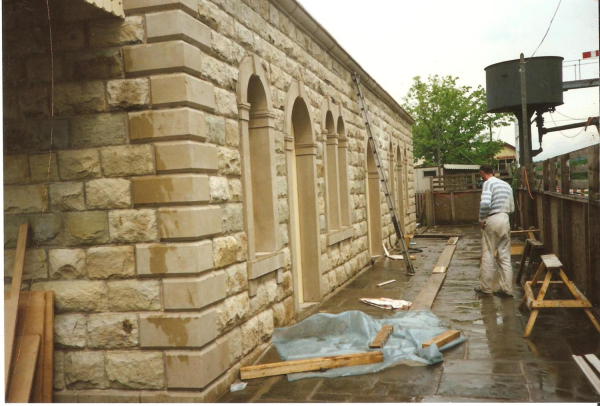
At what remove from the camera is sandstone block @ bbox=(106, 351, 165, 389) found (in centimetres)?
507

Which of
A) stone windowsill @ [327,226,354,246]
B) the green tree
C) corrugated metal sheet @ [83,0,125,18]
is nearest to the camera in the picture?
corrugated metal sheet @ [83,0,125,18]

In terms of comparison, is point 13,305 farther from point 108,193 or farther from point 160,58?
point 160,58

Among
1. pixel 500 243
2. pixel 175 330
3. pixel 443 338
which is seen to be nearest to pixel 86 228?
pixel 175 330

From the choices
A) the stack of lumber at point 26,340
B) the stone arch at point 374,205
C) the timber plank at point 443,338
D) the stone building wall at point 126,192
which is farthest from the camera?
the stone arch at point 374,205

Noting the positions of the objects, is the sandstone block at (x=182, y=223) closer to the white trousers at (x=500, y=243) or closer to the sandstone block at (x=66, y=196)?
the sandstone block at (x=66, y=196)

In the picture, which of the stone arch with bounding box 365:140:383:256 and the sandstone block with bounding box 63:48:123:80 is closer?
the sandstone block with bounding box 63:48:123:80

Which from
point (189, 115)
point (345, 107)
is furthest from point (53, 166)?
point (345, 107)

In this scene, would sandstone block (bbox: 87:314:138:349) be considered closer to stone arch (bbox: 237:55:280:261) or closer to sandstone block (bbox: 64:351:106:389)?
sandstone block (bbox: 64:351:106:389)

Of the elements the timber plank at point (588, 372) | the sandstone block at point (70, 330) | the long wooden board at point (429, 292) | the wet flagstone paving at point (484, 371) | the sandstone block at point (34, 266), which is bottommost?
the wet flagstone paving at point (484, 371)

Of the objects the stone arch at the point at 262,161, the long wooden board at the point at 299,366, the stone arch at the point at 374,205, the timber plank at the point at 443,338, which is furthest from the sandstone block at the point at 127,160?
the stone arch at the point at 374,205

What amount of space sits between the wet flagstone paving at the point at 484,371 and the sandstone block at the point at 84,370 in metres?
1.12

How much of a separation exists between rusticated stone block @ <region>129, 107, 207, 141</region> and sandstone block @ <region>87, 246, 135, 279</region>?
1.00m

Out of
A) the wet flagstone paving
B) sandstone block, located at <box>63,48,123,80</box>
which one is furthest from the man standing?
sandstone block, located at <box>63,48,123,80</box>

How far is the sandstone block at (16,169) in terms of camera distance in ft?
17.7
